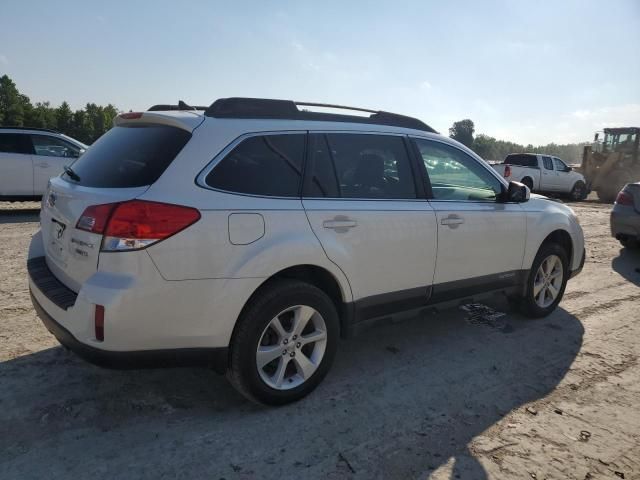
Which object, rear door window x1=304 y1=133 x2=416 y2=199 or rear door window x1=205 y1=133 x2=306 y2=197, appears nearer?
rear door window x1=205 y1=133 x2=306 y2=197

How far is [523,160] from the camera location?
1952cm

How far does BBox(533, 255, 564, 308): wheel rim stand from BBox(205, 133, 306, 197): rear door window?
9.50 feet

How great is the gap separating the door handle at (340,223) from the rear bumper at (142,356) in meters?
0.98

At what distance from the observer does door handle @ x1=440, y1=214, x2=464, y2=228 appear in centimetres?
375

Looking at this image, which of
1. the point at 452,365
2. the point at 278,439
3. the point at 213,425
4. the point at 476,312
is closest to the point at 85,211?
the point at 213,425

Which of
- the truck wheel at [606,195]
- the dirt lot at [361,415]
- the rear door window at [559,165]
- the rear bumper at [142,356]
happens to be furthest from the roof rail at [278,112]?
the truck wheel at [606,195]

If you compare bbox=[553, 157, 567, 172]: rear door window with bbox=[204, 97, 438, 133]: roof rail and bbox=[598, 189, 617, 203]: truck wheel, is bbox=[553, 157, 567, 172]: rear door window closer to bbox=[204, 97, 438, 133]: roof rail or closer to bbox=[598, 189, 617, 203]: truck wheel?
bbox=[598, 189, 617, 203]: truck wheel

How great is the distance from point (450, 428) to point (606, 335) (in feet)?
7.94

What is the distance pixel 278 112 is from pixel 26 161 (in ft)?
28.4

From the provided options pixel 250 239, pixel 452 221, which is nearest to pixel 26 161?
pixel 250 239

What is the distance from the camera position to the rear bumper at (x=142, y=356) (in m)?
2.51

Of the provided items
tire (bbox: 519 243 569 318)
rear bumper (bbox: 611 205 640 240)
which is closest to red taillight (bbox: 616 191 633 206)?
rear bumper (bbox: 611 205 640 240)

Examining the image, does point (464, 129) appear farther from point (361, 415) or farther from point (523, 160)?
point (361, 415)

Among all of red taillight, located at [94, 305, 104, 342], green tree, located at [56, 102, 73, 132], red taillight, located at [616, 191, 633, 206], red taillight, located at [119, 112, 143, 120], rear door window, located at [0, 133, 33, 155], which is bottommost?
red taillight, located at [94, 305, 104, 342]
